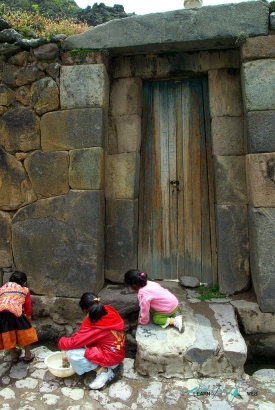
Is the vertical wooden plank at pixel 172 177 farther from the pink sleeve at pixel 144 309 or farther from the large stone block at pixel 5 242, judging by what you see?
the large stone block at pixel 5 242

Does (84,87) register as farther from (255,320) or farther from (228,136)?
(255,320)

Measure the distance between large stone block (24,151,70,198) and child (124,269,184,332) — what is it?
1231mm

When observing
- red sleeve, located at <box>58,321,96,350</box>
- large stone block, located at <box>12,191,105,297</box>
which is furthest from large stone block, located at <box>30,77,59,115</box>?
red sleeve, located at <box>58,321,96,350</box>

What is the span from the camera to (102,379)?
8.91 ft

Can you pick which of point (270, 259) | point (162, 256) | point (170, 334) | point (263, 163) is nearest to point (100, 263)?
point (162, 256)

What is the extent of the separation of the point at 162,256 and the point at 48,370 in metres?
1.75

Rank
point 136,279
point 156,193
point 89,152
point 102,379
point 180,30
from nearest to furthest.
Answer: point 102,379 < point 136,279 < point 180,30 < point 89,152 < point 156,193

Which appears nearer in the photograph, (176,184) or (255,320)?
(255,320)

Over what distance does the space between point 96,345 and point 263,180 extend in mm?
Result: 2115

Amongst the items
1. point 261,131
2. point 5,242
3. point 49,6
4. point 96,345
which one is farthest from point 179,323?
point 49,6

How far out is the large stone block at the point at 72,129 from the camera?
359 centimetres

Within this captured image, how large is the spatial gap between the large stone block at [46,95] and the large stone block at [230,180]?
5.99ft

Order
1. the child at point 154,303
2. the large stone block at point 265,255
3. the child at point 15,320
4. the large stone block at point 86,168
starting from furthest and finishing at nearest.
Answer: the large stone block at point 86,168
the large stone block at point 265,255
the child at point 154,303
the child at point 15,320

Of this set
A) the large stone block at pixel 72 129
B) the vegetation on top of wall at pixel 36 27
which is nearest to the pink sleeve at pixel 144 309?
the large stone block at pixel 72 129
